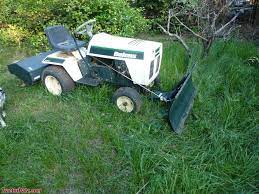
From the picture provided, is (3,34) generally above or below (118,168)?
above

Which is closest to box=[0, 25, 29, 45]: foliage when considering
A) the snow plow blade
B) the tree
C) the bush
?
the bush

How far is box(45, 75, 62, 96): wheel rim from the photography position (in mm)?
4496

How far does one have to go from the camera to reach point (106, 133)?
3605 mm

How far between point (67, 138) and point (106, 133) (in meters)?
0.44

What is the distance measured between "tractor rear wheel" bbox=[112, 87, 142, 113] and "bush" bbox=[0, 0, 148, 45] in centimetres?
221

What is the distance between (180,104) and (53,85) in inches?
72.2

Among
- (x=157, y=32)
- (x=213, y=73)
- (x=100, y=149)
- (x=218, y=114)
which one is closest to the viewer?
(x=100, y=149)

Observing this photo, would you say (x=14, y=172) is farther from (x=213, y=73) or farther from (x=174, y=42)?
(x=174, y=42)

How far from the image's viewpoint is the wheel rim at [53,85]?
14.8ft

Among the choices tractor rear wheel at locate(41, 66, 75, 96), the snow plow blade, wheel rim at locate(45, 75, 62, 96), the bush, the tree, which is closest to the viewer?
the snow plow blade

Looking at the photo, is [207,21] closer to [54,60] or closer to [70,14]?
[70,14]

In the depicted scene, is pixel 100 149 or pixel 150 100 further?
pixel 150 100

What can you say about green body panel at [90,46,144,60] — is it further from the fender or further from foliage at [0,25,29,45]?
foliage at [0,25,29,45]

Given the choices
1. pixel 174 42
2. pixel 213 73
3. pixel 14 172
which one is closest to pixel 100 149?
pixel 14 172
